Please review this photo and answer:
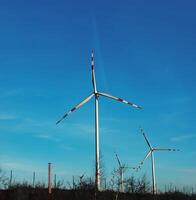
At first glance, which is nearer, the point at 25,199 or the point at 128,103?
the point at 25,199

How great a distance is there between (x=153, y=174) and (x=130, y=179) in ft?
90.5

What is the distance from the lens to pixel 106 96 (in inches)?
1828

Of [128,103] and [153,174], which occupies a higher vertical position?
[128,103]

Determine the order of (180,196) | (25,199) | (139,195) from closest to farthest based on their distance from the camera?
(25,199)
(139,195)
(180,196)

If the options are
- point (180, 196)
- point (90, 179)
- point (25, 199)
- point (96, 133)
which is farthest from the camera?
point (180, 196)

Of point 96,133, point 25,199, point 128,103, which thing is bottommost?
point 25,199

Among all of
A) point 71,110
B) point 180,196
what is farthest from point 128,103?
point 180,196

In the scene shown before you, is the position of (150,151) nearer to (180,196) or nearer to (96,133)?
(180,196)

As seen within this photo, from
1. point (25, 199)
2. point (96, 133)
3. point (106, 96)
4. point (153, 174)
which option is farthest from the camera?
point (153, 174)

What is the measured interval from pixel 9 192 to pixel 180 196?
25316 millimetres


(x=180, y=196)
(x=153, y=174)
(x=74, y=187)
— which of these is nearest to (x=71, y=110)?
(x=74, y=187)

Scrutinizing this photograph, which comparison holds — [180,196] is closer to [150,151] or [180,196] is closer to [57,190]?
[150,151]

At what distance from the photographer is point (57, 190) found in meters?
38.0

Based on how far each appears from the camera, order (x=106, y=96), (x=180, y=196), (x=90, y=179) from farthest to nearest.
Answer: (x=180, y=196)
(x=106, y=96)
(x=90, y=179)
